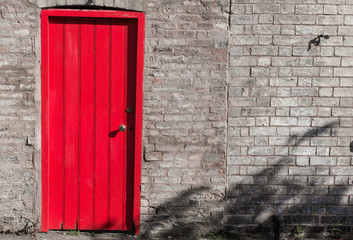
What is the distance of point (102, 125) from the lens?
4035 millimetres

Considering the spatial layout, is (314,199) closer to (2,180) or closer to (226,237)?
(226,237)

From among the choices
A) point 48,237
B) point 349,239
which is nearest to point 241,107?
point 349,239

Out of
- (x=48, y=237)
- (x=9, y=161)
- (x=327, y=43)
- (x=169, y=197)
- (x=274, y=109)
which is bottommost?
(x=48, y=237)

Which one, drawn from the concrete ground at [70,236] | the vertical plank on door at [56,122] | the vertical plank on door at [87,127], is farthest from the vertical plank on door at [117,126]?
the vertical plank on door at [56,122]

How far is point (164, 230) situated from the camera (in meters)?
4.06

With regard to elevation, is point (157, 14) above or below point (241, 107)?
above

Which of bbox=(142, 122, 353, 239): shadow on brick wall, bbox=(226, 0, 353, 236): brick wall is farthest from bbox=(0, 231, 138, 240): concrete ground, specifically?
bbox=(226, 0, 353, 236): brick wall

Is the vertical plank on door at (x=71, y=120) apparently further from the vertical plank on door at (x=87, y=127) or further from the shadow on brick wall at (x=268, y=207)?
the shadow on brick wall at (x=268, y=207)

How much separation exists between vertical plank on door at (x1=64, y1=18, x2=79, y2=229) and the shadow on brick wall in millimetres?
841

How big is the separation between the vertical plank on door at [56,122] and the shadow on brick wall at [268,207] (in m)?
0.99

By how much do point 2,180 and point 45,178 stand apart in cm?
43

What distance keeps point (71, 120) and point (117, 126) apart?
1.59 feet

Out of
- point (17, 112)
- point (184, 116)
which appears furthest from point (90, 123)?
point (184, 116)

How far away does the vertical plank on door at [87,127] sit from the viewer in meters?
3.96
